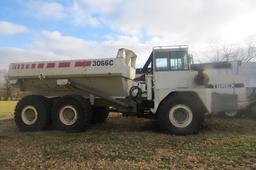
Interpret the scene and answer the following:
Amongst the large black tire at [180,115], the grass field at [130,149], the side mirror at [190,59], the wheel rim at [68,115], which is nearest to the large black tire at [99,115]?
the grass field at [130,149]

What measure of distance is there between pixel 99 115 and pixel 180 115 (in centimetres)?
372

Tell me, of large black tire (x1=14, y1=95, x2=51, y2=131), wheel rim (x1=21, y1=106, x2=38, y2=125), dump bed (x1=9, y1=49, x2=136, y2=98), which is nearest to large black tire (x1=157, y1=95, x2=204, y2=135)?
dump bed (x1=9, y1=49, x2=136, y2=98)

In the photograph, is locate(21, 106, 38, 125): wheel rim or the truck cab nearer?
the truck cab

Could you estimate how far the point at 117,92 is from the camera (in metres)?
12.8

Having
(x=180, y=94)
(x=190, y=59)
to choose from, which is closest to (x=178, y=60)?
(x=190, y=59)

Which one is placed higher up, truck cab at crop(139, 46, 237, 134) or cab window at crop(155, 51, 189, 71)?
cab window at crop(155, 51, 189, 71)

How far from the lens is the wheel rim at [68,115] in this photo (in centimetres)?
1246

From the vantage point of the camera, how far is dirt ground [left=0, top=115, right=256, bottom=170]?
25.4ft

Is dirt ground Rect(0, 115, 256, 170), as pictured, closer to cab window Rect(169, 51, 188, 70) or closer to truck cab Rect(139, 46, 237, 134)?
truck cab Rect(139, 46, 237, 134)

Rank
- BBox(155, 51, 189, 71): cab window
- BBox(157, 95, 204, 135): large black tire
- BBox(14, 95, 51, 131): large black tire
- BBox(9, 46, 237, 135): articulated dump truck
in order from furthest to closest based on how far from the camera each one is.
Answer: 1. BBox(14, 95, 51, 131): large black tire
2. BBox(155, 51, 189, 71): cab window
3. BBox(9, 46, 237, 135): articulated dump truck
4. BBox(157, 95, 204, 135): large black tire

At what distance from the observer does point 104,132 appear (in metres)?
12.1

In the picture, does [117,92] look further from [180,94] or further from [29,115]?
[29,115]

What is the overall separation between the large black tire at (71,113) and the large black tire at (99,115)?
→ 0.88 meters

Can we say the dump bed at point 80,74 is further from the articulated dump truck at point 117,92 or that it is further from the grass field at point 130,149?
the grass field at point 130,149
